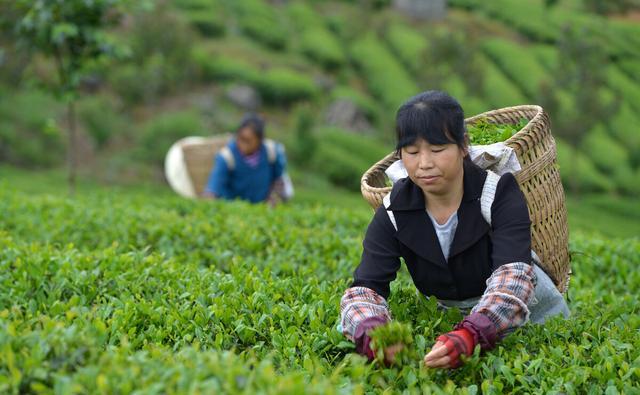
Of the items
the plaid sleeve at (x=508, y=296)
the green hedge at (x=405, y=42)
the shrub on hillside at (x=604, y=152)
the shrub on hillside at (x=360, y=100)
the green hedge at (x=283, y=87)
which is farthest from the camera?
the green hedge at (x=405, y=42)

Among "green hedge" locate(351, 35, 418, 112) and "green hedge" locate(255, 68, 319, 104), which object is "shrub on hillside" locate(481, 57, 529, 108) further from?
"green hedge" locate(255, 68, 319, 104)

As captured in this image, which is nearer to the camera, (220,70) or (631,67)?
(220,70)

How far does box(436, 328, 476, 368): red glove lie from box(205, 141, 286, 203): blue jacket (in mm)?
4937

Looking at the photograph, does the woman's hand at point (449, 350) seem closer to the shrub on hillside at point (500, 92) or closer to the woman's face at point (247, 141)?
the woman's face at point (247, 141)

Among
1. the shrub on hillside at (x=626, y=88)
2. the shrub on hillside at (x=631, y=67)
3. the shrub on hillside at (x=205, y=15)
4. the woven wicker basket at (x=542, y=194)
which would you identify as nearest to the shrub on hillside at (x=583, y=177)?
the shrub on hillside at (x=626, y=88)

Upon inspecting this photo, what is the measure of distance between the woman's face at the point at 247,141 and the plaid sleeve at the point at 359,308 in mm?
4411

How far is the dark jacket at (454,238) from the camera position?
2873 millimetres

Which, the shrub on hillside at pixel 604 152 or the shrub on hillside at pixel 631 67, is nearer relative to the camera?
the shrub on hillside at pixel 604 152

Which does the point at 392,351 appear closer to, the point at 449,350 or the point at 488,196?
the point at 449,350

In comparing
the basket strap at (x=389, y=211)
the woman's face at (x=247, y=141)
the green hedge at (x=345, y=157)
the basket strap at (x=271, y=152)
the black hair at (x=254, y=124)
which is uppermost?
the basket strap at (x=389, y=211)

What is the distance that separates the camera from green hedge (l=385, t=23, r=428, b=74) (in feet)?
82.5

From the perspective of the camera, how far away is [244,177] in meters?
7.42

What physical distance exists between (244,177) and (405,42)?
19.9 metres

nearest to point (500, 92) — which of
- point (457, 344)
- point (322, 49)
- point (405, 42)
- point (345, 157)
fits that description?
point (405, 42)
